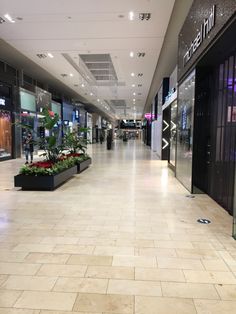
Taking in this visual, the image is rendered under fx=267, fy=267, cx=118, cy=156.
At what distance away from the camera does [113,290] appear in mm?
2307

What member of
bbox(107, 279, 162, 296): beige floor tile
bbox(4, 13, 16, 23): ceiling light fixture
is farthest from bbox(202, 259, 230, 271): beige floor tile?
bbox(4, 13, 16, 23): ceiling light fixture

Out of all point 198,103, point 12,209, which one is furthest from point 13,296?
point 198,103

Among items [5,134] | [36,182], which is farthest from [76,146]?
[5,134]

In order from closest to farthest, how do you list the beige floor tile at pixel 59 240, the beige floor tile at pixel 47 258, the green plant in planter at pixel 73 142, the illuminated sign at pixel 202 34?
the beige floor tile at pixel 47 258 → the beige floor tile at pixel 59 240 → the illuminated sign at pixel 202 34 → the green plant in planter at pixel 73 142

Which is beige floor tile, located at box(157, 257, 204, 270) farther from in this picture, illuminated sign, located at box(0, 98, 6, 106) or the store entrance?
illuminated sign, located at box(0, 98, 6, 106)

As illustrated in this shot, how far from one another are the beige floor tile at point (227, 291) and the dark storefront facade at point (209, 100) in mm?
2290

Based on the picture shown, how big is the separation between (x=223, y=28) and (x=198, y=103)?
95.8 inches

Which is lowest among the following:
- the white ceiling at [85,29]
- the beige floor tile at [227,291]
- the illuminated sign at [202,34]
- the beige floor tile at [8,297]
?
the beige floor tile at [8,297]

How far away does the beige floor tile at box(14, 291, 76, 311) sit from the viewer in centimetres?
209

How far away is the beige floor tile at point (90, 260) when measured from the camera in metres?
2.79

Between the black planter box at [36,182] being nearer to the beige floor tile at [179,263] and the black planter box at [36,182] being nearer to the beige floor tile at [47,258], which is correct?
the beige floor tile at [47,258]

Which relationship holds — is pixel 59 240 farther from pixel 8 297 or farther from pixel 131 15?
pixel 131 15

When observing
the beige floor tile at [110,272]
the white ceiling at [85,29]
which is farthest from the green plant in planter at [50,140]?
the beige floor tile at [110,272]

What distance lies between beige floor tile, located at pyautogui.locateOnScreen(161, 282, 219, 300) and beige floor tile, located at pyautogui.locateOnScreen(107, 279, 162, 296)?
73 mm
